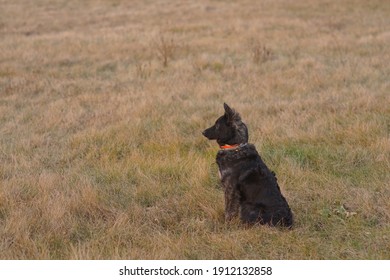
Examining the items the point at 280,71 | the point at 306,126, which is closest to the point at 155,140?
the point at 306,126

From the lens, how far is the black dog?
4185 mm

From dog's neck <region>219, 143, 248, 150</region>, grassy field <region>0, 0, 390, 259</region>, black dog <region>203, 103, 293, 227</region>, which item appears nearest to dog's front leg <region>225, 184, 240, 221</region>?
black dog <region>203, 103, 293, 227</region>

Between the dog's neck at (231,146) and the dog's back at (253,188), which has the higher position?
the dog's neck at (231,146)

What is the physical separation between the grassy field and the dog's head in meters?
0.80

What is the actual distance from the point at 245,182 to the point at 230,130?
1.76 feet

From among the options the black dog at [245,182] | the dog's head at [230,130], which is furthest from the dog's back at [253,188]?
the dog's head at [230,130]

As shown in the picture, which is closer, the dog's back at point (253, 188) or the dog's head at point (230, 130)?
the dog's back at point (253, 188)

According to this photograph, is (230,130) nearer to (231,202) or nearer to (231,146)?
(231,146)

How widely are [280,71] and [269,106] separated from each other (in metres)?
3.12

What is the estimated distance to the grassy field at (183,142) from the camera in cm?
414

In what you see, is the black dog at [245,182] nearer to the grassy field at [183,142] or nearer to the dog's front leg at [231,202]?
the dog's front leg at [231,202]

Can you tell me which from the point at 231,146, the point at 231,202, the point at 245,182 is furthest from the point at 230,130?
the point at 231,202

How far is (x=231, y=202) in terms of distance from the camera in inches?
171
